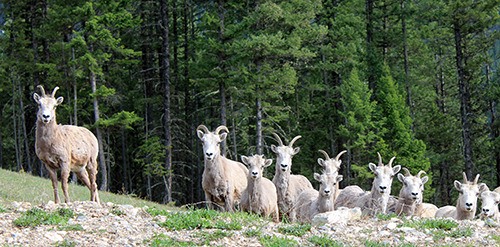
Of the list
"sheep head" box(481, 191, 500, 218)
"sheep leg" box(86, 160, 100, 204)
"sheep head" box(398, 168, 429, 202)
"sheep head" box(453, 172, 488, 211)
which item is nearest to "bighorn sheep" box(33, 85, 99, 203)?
"sheep leg" box(86, 160, 100, 204)

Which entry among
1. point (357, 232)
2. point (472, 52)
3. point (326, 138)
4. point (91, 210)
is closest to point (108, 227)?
point (91, 210)

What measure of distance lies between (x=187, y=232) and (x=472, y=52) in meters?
31.9

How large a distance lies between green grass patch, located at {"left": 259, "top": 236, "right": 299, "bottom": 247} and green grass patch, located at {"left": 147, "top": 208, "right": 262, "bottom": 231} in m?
0.60

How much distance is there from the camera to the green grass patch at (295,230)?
913 centimetres

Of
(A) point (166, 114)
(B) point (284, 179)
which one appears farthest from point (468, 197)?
(A) point (166, 114)

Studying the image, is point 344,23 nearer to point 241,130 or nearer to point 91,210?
point 241,130

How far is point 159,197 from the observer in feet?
137

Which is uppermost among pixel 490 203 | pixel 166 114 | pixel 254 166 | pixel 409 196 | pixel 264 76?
pixel 264 76

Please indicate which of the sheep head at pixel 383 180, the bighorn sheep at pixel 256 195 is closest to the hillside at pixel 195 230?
the bighorn sheep at pixel 256 195

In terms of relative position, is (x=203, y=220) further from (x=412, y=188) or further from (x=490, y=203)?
(x=490, y=203)

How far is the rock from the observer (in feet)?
32.6

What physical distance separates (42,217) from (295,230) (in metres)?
3.45

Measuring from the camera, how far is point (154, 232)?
28.5 ft

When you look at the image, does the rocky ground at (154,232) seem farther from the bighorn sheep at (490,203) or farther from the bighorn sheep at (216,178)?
the bighorn sheep at (490,203)
